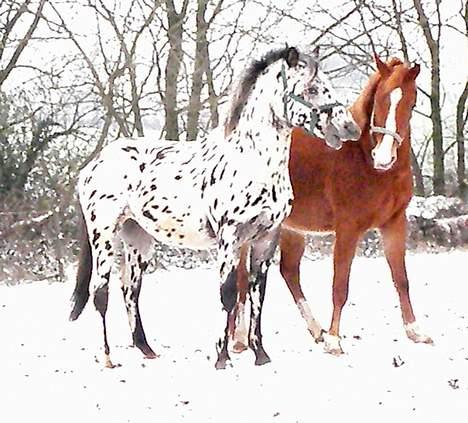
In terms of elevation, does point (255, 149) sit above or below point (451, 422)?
above

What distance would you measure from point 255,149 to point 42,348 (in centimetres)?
209

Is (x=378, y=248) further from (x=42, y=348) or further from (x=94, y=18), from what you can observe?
(x=42, y=348)

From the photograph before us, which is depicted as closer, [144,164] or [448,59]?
[144,164]

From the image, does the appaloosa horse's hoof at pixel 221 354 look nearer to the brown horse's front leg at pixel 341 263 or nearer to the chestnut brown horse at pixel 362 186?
the chestnut brown horse at pixel 362 186

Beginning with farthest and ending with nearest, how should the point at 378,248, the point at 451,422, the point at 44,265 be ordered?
the point at 378,248, the point at 44,265, the point at 451,422

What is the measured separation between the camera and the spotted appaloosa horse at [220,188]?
5.00 meters

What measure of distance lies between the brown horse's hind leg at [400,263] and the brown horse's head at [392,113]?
58cm

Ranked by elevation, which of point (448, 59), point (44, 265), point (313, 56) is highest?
point (448, 59)

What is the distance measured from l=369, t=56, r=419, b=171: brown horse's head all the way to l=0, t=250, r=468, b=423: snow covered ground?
122 centimetres

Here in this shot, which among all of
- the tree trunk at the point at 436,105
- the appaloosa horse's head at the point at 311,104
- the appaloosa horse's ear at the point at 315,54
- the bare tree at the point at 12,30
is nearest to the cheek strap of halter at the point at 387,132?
the appaloosa horse's head at the point at 311,104

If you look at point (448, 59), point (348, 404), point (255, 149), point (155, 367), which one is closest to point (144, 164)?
point (255, 149)

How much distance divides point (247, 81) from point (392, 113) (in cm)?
Result: 91

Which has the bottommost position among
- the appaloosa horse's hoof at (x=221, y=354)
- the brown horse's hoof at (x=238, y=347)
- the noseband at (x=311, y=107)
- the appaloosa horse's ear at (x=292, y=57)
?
→ the brown horse's hoof at (x=238, y=347)

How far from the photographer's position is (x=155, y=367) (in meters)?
5.33
